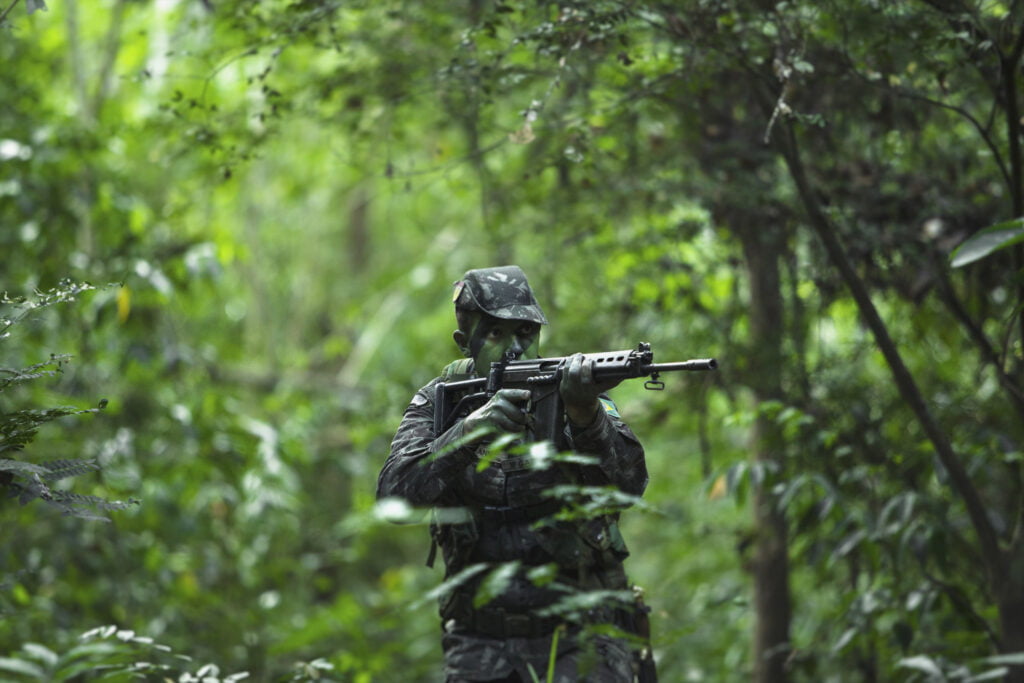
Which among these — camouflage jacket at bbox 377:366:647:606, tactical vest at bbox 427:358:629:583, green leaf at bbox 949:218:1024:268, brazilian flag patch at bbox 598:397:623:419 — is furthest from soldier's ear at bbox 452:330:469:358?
green leaf at bbox 949:218:1024:268

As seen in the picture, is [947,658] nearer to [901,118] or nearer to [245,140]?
[901,118]

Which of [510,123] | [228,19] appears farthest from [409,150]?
[228,19]

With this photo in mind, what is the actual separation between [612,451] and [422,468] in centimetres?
62

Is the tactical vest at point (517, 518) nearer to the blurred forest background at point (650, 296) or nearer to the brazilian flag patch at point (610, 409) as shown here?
the brazilian flag patch at point (610, 409)

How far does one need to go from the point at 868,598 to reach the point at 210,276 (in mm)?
4037

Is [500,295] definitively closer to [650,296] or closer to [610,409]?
[610,409]

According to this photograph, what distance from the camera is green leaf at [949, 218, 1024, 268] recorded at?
8.01 feet

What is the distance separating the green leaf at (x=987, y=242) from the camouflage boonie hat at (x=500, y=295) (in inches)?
55.6

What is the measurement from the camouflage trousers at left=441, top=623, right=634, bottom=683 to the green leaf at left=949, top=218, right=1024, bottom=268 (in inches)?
64.6

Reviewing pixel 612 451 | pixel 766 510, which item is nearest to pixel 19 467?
pixel 612 451

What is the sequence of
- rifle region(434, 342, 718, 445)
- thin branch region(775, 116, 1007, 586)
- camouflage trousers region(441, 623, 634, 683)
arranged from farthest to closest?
thin branch region(775, 116, 1007, 586) → camouflage trousers region(441, 623, 634, 683) → rifle region(434, 342, 718, 445)

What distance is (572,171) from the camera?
21.5ft

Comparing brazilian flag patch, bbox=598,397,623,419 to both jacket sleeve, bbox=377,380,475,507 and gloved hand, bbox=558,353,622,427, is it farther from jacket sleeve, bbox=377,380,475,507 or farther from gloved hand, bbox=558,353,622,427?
jacket sleeve, bbox=377,380,475,507

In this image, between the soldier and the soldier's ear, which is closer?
the soldier
